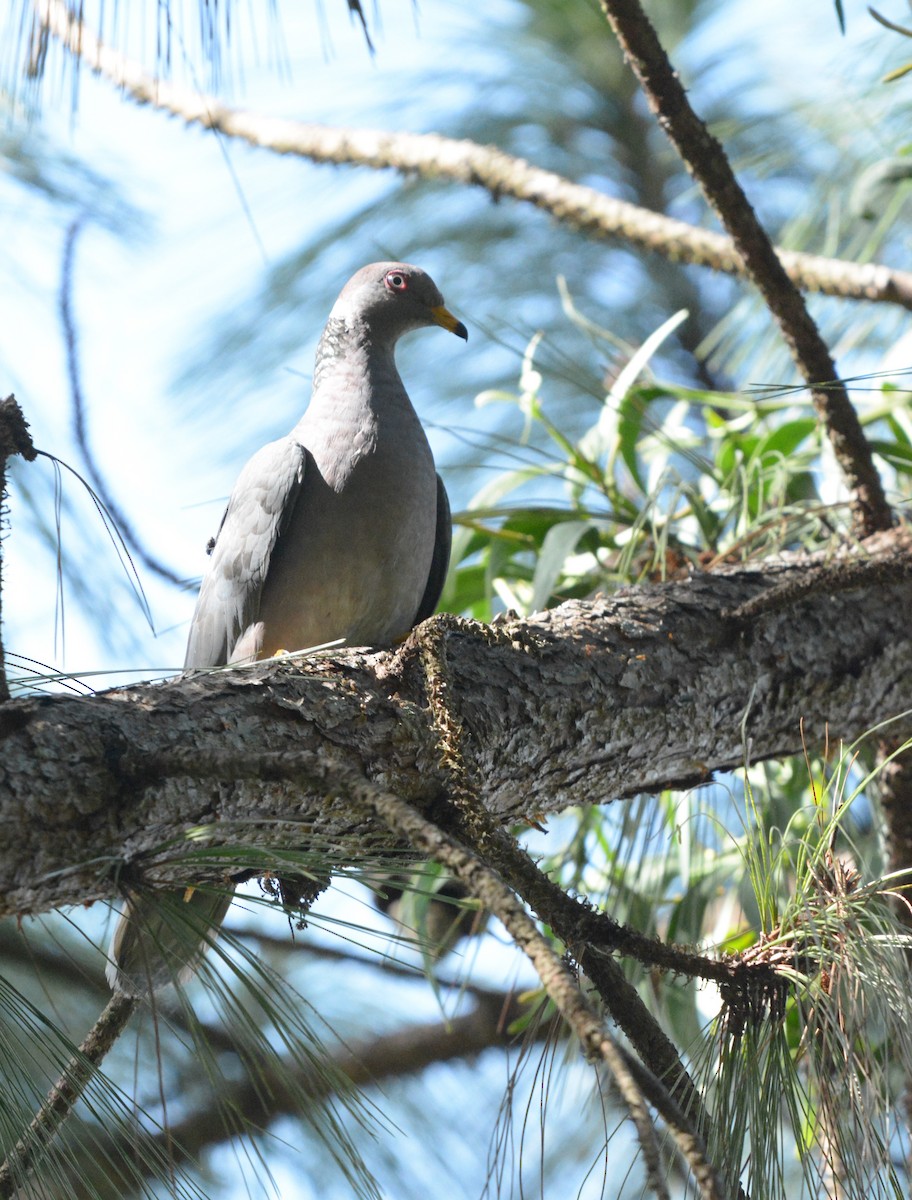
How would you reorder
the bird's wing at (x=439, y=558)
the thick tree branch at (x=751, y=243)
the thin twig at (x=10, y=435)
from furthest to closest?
the bird's wing at (x=439, y=558) → the thick tree branch at (x=751, y=243) → the thin twig at (x=10, y=435)

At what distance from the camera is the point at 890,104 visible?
2639mm

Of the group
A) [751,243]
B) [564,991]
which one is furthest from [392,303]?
[564,991]

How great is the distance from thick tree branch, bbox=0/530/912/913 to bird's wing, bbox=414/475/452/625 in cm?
58

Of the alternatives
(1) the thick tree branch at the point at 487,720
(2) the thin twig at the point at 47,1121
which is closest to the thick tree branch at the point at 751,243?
(1) the thick tree branch at the point at 487,720

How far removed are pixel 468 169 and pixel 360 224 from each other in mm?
1112

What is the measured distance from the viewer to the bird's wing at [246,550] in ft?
6.52

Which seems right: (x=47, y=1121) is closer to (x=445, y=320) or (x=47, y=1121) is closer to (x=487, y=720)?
(x=487, y=720)

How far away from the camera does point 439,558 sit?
7.58 ft

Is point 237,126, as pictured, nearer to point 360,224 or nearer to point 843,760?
point 360,224

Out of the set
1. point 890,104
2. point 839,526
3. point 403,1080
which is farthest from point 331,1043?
point 890,104

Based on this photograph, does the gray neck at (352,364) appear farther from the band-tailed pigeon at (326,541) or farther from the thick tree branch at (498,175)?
the thick tree branch at (498,175)

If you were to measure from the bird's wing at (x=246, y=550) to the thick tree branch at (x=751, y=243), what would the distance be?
0.79 m

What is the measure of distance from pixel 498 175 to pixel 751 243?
2.91 feet

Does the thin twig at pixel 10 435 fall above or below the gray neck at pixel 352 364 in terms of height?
below
